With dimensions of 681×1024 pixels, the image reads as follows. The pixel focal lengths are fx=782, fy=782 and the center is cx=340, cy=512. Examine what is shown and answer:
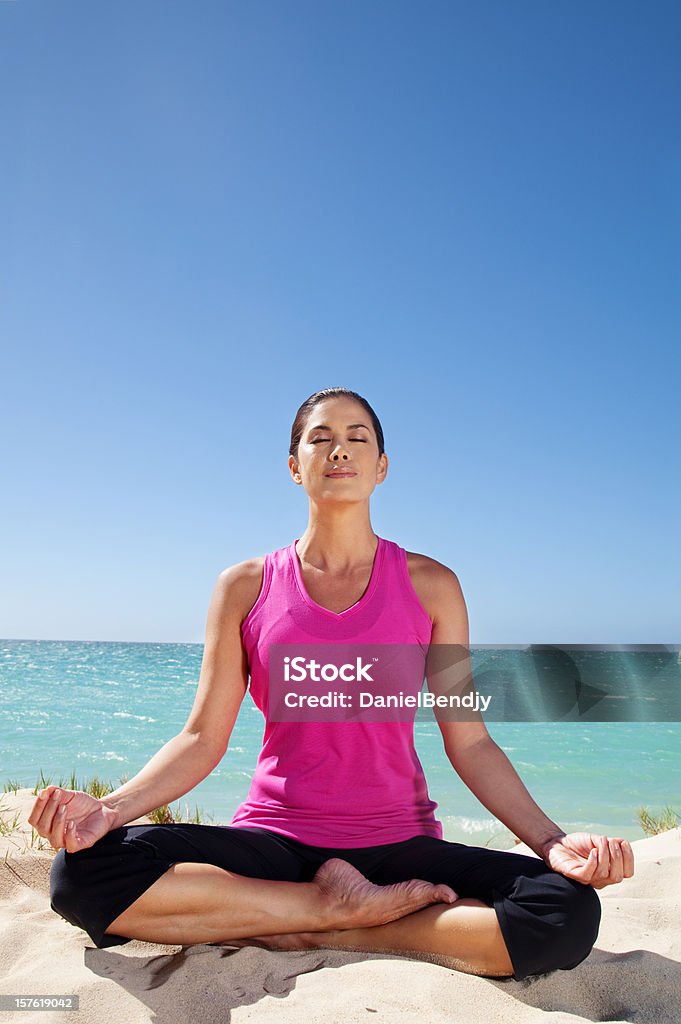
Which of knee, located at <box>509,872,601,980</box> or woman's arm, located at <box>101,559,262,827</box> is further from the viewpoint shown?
woman's arm, located at <box>101,559,262,827</box>

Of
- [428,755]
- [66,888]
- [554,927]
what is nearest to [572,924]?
[554,927]

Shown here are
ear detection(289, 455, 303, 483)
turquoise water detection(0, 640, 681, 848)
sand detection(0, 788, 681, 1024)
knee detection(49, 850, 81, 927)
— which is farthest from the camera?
turquoise water detection(0, 640, 681, 848)

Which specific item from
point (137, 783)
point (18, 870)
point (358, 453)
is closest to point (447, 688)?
point (358, 453)

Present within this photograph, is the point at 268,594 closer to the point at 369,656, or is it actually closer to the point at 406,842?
the point at 369,656

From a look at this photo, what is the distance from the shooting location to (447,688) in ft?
7.69

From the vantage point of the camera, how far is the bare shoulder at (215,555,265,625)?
7.82 ft

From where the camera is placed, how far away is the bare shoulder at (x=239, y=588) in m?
2.38

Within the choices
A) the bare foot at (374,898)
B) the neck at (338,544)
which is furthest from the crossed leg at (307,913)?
the neck at (338,544)

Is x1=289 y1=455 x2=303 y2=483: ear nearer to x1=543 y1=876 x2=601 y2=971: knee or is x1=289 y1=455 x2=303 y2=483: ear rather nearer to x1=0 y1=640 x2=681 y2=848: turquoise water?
x1=543 y1=876 x2=601 y2=971: knee

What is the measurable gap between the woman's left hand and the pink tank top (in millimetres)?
462

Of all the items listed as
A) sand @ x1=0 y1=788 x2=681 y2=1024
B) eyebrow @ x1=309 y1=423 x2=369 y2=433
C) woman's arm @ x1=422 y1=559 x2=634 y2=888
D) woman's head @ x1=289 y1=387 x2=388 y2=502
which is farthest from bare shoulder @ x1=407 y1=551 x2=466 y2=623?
sand @ x1=0 y1=788 x2=681 y2=1024

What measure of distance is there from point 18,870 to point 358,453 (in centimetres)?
185

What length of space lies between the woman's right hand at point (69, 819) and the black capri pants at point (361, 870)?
0.06 meters

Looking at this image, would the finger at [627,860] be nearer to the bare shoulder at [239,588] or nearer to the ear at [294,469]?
the bare shoulder at [239,588]
